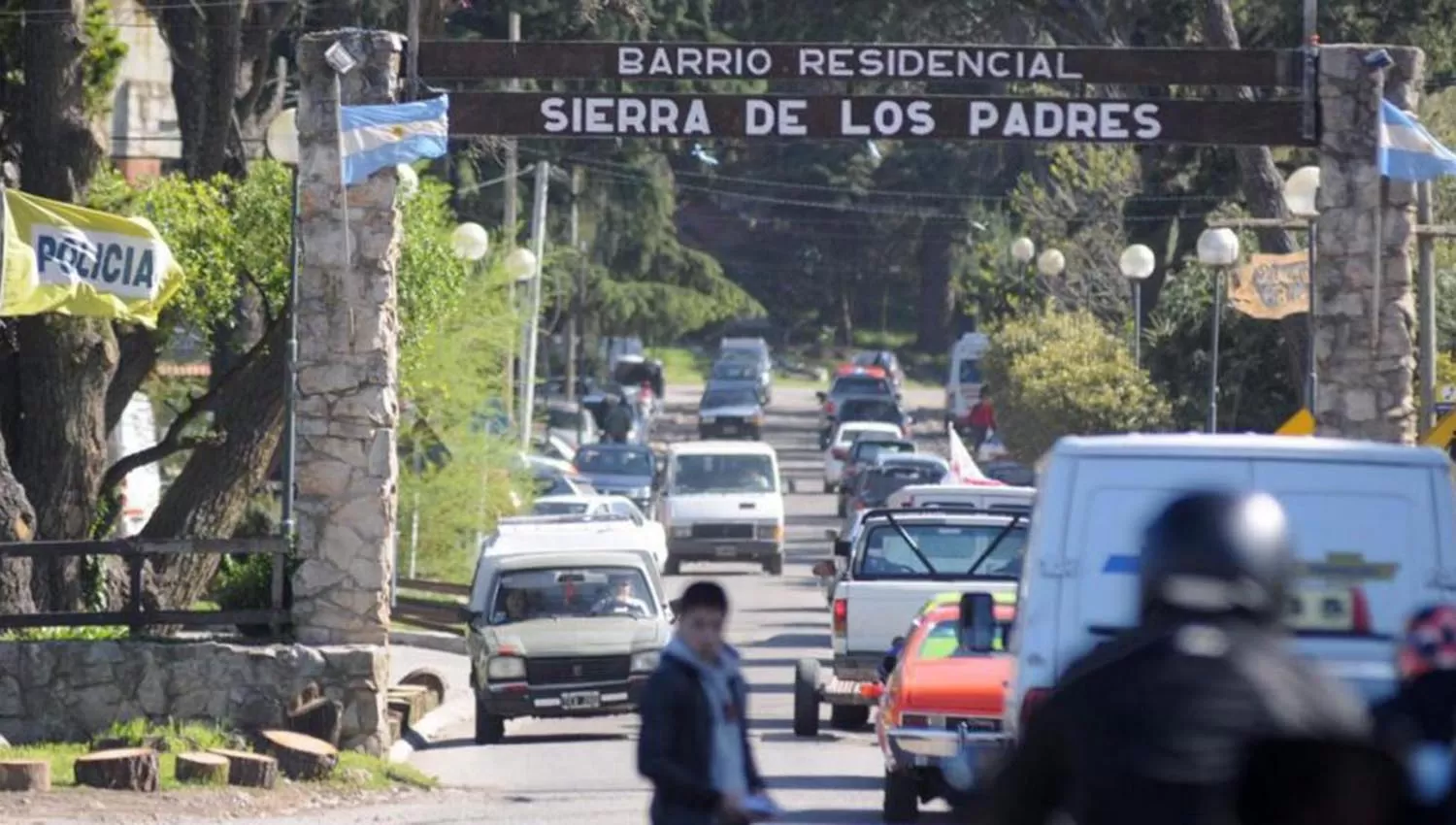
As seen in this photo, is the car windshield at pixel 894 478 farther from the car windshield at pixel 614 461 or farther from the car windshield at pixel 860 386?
the car windshield at pixel 860 386

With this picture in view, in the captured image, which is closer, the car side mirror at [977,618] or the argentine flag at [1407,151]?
the car side mirror at [977,618]

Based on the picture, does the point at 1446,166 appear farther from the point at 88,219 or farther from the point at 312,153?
the point at 88,219

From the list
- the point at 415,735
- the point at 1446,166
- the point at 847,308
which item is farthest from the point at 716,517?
the point at 847,308

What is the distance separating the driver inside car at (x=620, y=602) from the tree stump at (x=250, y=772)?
484cm

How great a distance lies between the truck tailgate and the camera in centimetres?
1919

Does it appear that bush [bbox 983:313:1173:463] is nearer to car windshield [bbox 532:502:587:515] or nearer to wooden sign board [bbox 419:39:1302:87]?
car windshield [bbox 532:502:587:515]

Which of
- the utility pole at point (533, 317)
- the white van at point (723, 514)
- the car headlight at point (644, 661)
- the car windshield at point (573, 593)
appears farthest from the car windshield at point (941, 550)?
the utility pole at point (533, 317)

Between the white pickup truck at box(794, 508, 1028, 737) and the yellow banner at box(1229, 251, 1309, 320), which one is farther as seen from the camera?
the yellow banner at box(1229, 251, 1309, 320)

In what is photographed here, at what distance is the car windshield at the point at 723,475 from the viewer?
127 ft

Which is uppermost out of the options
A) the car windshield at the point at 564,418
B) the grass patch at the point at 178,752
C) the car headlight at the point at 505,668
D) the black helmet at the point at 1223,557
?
the car windshield at the point at 564,418

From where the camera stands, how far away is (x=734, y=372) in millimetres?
76500

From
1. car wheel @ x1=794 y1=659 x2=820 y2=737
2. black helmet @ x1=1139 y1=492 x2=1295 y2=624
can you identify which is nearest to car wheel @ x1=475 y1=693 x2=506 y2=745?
car wheel @ x1=794 y1=659 x2=820 y2=737

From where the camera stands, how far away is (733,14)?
177 ft

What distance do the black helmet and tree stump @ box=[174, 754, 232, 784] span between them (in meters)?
12.8
